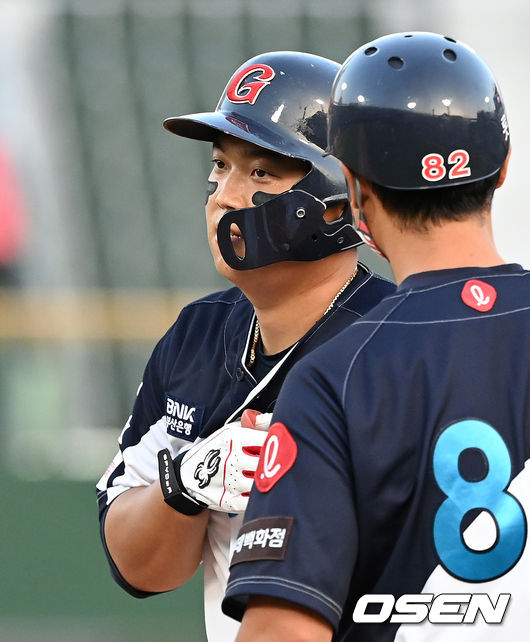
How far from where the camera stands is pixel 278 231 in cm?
268

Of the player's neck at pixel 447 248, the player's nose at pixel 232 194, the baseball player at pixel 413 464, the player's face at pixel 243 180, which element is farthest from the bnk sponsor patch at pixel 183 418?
the player's neck at pixel 447 248

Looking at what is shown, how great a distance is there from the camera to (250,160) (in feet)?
9.02

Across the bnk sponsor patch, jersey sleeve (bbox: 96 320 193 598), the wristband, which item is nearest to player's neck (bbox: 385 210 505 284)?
the wristband

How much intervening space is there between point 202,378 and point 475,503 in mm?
1245

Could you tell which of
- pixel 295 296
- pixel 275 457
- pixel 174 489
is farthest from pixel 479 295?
pixel 174 489

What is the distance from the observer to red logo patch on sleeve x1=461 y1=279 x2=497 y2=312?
1816 mm

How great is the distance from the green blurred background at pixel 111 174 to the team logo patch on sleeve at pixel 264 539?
5870 millimetres

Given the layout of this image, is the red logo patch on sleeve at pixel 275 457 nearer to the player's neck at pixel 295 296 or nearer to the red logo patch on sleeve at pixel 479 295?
the red logo patch on sleeve at pixel 479 295

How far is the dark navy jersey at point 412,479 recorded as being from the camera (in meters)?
1.74

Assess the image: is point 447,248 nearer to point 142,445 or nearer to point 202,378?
point 202,378

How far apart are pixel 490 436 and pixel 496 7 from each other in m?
8.67

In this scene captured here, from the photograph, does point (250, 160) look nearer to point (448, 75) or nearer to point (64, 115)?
point (448, 75)

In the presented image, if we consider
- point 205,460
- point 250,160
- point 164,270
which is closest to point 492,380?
point 205,460

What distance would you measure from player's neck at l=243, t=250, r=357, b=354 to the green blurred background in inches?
199
